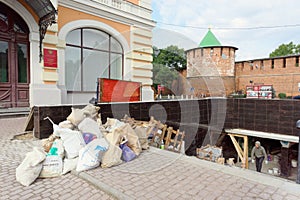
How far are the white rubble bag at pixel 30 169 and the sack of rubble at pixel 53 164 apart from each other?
71 millimetres

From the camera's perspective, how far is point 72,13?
25.8 feet

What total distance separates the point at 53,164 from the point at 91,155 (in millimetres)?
523

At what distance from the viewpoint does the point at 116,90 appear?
6.64 meters

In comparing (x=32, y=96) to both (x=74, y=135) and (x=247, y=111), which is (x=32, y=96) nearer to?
(x=74, y=135)

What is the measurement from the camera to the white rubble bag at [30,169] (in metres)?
2.61

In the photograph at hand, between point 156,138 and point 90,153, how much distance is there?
2.48 metres

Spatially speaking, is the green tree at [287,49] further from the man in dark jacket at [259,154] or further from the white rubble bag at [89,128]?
the white rubble bag at [89,128]

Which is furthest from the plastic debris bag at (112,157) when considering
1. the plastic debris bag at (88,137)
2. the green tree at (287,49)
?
the green tree at (287,49)

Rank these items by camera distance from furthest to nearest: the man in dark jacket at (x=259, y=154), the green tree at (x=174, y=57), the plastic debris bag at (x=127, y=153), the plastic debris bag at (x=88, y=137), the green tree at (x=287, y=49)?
the green tree at (x=287, y=49) < the man in dark jacket at (x=259, y=154) < the green tree at (x=174, y=57) < the plastic debris bag at (x=88, y=137) < the plastic debris bag at (x=127, y=153)

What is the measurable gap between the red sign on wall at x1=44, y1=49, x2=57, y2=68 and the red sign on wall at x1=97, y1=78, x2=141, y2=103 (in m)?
2.17

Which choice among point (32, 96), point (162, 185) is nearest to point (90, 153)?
point (162, 185)

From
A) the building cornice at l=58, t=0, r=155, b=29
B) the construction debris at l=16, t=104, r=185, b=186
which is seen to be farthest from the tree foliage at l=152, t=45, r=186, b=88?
the building cornice at l=58, t=0, r=155, b=29

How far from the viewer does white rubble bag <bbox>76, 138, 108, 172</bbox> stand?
9.78 feet

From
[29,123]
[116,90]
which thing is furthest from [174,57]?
[29,123]
